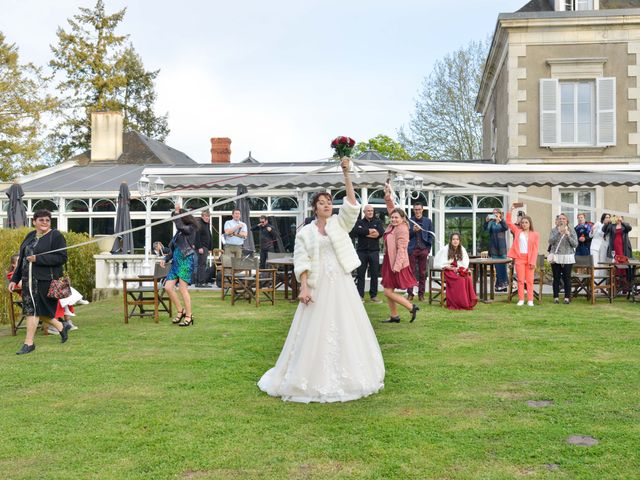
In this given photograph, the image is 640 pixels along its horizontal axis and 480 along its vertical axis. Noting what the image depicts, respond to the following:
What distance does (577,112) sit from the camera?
20.8 m

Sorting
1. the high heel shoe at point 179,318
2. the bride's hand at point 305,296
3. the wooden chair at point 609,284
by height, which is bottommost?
the high heel shoe at point 179,318

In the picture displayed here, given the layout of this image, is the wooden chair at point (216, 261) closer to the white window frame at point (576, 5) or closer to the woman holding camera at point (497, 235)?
the woman holding camera at point (497, 235)

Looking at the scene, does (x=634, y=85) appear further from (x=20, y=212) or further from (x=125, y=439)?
(x=125, y=439)

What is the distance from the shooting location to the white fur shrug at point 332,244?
6.06m

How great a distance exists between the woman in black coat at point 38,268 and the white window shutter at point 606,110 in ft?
54.9

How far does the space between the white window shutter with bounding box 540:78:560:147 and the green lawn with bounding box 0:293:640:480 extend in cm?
1265

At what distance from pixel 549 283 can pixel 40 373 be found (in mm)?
12487

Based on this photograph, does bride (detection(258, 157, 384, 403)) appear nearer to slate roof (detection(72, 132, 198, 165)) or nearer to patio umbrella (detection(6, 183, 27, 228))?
patio umbrella (detection(6, 183, 27, 228))

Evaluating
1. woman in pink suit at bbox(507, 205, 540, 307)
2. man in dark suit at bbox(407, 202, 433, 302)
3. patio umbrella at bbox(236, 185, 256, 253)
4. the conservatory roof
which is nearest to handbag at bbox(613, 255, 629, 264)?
woman in pink suit at bbox(507, 205, 540, 307)

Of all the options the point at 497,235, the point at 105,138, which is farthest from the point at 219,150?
the point at 497,235

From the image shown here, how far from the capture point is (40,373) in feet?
23.0

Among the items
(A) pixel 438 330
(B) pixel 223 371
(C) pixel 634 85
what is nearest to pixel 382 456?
(B) pixel 223 371

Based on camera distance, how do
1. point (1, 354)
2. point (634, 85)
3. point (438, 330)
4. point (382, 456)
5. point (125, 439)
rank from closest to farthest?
point (382, 456), point (125, 439), point (1, 354), point (438, 330), point (634, 85)

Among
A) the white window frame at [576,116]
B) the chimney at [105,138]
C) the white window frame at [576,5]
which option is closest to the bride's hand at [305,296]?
the white window frame at [576,116]
